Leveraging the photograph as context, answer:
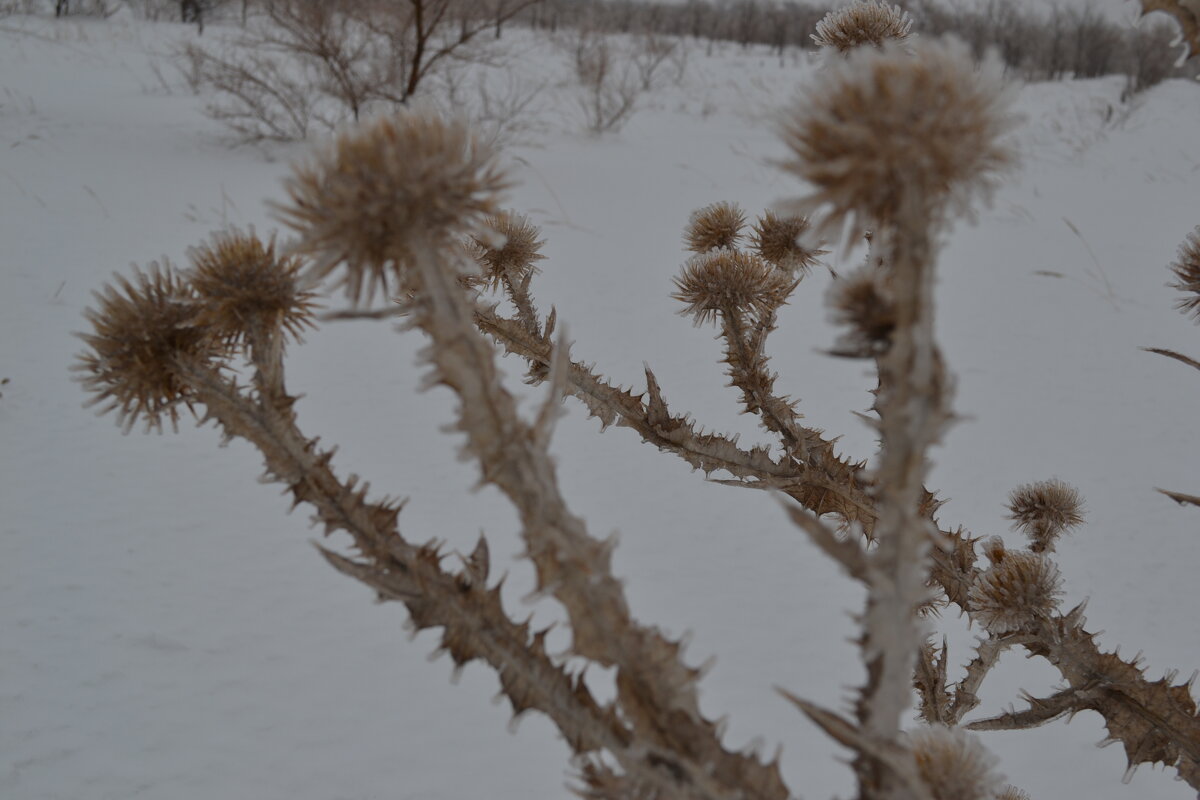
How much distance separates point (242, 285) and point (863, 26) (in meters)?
0.59

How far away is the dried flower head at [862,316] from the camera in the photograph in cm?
29

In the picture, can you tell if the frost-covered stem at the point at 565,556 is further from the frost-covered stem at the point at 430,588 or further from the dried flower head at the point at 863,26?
the dried flower head at the point at 863,26

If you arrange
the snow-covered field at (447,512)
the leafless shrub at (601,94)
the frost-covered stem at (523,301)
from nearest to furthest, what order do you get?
the frost-covered stem at (523,301) < the snow-covered field at (447,512) < the leafless shrub at (601,94)

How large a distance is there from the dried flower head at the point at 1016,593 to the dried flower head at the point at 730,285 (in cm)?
39

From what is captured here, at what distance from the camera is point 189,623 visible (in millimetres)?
2053

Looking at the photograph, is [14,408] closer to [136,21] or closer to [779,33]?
[136,21]

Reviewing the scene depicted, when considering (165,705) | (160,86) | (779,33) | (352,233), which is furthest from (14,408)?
(779,33)

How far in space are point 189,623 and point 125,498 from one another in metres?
0.73

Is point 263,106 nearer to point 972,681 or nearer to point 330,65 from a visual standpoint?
point 330,65

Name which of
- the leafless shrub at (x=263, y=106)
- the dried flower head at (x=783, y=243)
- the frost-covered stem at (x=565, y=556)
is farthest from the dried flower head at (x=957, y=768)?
the leafless shrub at (x=263, y=106)

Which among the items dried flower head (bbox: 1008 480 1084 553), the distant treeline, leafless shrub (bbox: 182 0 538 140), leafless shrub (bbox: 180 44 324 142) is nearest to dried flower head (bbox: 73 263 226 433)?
dried flower head (bbox: 1008 480 1084 553)

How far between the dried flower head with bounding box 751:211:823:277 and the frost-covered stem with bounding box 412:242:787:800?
0.74 metres

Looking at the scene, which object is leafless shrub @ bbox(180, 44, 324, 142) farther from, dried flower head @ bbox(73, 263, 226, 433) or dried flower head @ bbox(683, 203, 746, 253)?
dried flower head @ bbox(73, 263, 226, 433)

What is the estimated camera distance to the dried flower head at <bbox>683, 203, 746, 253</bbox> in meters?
1.10
